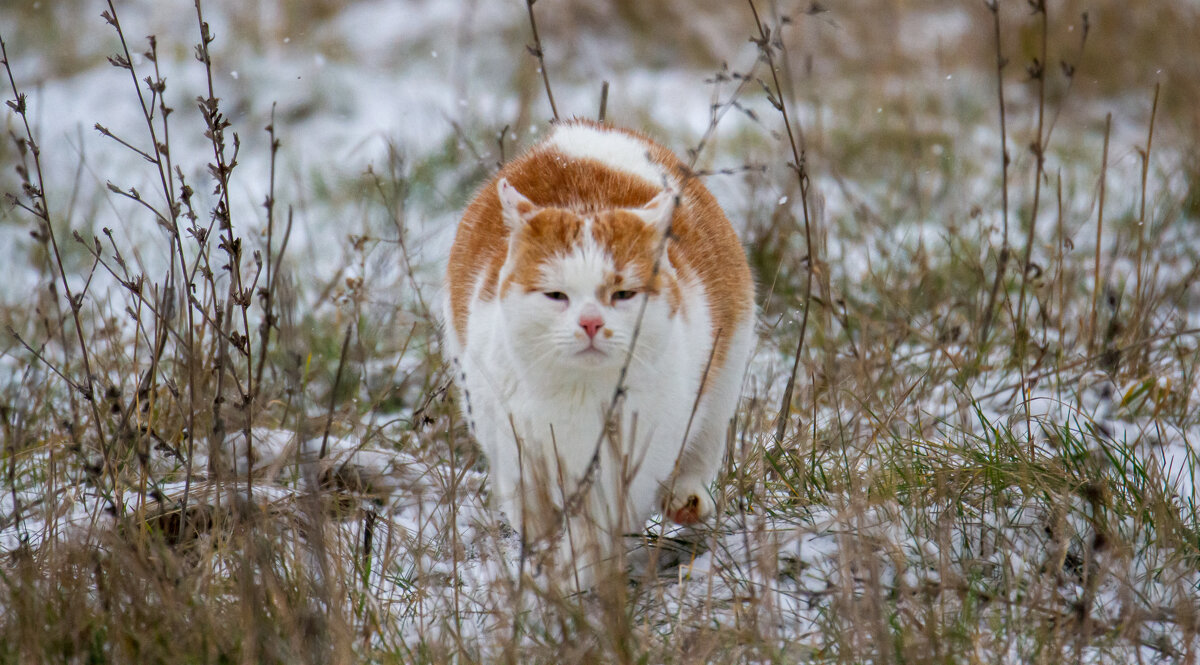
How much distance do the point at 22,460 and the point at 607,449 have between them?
1.67m

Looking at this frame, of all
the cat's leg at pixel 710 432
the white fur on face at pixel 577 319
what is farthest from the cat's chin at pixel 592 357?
the cat's leg at pixel 710 432

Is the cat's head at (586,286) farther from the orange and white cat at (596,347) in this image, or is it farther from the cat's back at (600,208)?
the cat's back at (600,208)

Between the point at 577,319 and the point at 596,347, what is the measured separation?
7 centimetres

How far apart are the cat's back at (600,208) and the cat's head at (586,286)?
9.3 inches

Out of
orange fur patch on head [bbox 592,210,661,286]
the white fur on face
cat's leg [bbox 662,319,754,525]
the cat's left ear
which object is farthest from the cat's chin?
cat's leg [bbox 662,319,754,525]

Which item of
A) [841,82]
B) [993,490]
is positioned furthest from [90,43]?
[993,490]

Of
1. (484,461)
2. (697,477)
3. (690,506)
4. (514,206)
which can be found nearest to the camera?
(514,206)

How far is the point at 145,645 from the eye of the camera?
1.89m

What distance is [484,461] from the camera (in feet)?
10.2

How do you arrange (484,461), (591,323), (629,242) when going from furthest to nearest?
(484,461) < (629,242) < (591,323)

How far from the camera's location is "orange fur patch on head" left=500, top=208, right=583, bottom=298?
94.8 inches

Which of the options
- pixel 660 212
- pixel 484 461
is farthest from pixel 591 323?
pixel 484 461

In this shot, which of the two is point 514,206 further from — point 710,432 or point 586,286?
point 710,432

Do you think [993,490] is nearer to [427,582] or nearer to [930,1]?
[427,582]
